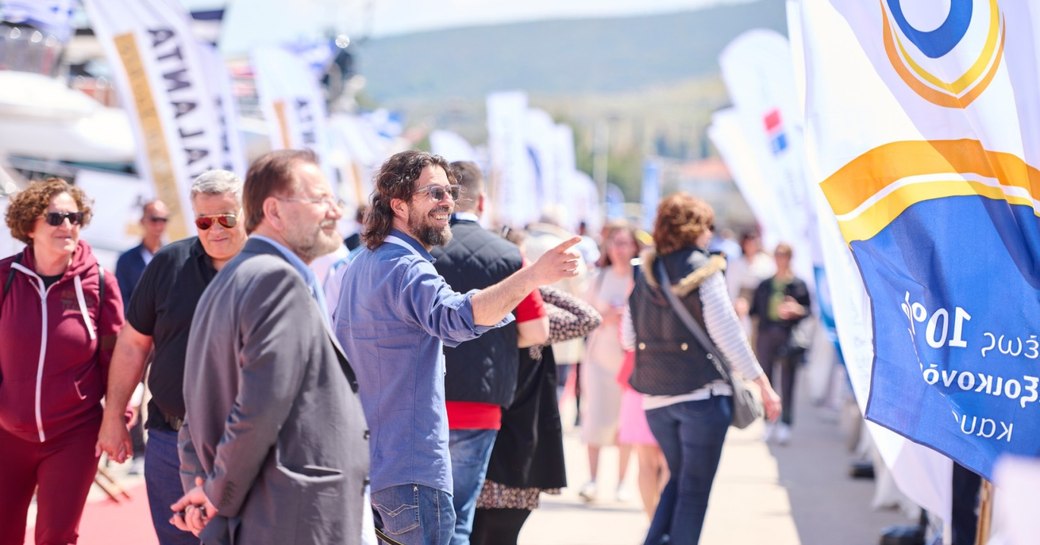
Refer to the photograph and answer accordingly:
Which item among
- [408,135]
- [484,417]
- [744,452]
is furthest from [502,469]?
[408,135]

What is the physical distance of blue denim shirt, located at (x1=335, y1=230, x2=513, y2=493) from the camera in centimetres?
391

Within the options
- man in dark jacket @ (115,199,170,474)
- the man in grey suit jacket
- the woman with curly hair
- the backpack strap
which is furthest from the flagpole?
man in dark jacket @ (115,199,170,474)

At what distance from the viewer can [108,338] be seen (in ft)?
16.6

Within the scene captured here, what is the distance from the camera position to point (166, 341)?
456 cm

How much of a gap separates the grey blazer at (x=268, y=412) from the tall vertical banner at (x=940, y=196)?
5.31 feet

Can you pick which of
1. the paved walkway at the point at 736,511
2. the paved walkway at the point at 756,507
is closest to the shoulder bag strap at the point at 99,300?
the paved walkway at the point at 736,511

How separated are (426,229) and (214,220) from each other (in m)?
0.81

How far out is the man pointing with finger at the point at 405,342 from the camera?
3.90m

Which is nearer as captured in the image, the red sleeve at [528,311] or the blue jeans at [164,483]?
the blue jeans at [164,483]

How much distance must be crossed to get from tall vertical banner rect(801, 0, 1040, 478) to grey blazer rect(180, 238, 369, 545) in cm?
162

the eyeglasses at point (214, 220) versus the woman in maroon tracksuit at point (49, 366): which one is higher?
the eyeglasses at point (214, 220)

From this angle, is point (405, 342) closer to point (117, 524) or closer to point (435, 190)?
point (435, 190)

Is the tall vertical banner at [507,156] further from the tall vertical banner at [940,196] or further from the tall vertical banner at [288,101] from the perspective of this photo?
the tall vertical banner at [940,196]

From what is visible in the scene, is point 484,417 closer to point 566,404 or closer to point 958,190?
point 958,190
